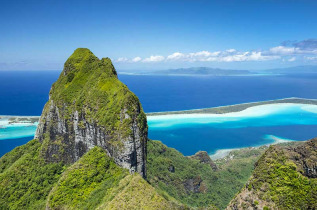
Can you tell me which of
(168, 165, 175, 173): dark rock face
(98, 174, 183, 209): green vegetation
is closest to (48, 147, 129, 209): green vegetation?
(98, 174, 183, 209): green vegetation

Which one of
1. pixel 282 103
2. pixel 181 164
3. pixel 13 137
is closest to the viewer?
pixel 181 164

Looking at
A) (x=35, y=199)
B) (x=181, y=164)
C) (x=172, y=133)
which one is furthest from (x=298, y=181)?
(x=172, y=133)

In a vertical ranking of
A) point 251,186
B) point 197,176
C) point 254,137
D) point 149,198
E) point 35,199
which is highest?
point 251,186

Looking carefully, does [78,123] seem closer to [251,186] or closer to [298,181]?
[251,186]

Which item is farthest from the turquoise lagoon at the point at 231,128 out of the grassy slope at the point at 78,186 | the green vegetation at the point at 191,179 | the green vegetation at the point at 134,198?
the green vegetation at the point at 134,198

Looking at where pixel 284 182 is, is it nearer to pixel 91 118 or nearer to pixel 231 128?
pixel 91 118

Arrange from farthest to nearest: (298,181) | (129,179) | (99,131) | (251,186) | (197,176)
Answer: (197,176)
(99,131)
(129,179)
(251,186)
(298,181)

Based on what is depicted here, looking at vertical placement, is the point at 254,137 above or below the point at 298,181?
below

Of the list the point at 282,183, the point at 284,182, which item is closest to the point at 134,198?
the point at 282,183

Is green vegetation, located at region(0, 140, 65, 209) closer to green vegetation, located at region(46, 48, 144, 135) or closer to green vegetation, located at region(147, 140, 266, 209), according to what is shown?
green vegetation, located at region(46, 48, 144, 135)
